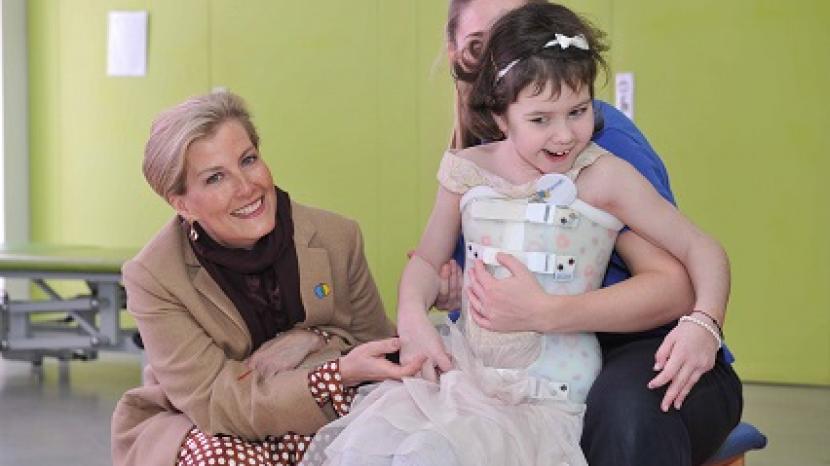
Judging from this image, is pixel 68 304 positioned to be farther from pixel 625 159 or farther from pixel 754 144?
pixel 625 159

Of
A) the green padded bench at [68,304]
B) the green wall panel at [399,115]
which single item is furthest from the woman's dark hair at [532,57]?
the green padded bench at [68,304]

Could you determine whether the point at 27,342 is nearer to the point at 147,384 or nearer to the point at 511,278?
the point at 147,384

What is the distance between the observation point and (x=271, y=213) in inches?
99.7

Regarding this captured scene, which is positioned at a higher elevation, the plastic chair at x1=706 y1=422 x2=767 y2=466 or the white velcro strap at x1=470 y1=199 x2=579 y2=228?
the white velcro strap at x1=470 y1=199 x2=579 y2=228

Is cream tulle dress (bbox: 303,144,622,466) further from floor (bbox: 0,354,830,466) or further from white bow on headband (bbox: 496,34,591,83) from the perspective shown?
floor (bbox: 0,354,830,466)

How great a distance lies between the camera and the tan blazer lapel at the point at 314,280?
2.60 m

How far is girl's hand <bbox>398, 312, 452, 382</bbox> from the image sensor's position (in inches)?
88.8

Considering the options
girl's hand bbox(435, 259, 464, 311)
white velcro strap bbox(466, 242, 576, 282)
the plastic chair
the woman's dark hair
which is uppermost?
the woman's dark hair

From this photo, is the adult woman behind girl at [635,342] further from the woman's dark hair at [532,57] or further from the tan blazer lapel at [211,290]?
the tan blazer lapel at [211,290]

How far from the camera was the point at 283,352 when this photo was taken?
255 centimetres

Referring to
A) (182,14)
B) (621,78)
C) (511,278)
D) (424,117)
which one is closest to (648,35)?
(621,78)

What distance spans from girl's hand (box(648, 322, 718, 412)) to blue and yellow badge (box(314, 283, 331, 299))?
75cm

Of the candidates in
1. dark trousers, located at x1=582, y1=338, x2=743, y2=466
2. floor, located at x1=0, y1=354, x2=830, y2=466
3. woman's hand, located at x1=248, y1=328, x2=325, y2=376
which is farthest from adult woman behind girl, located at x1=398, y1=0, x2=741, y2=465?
floor, located at x1=0, y1=354, x2=830, y2=466

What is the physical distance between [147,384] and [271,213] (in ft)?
1.64
